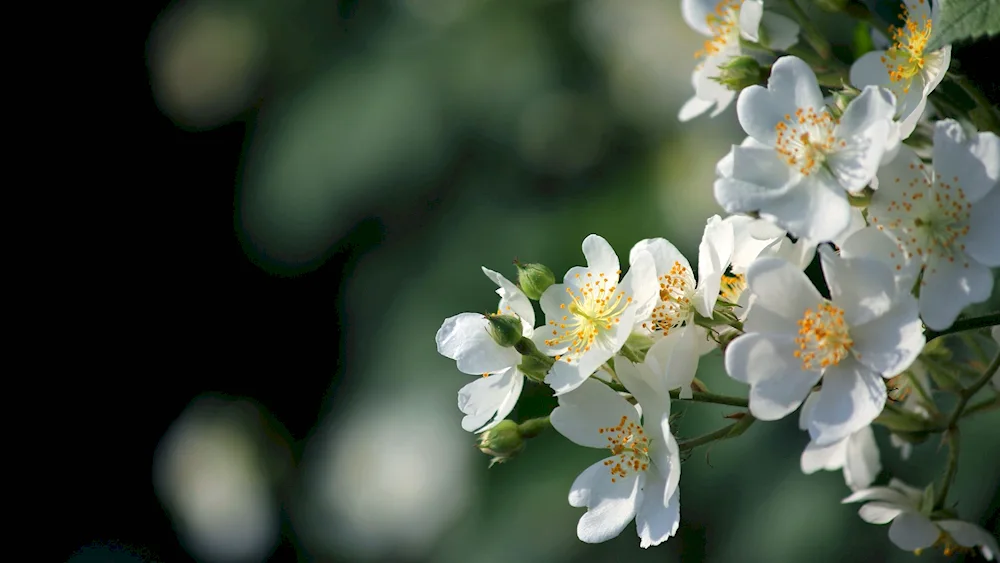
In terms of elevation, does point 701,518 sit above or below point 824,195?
below

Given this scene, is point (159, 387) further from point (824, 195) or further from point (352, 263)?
point (824, 195)

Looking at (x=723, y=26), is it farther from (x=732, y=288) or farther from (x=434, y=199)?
(x=434, y=199)

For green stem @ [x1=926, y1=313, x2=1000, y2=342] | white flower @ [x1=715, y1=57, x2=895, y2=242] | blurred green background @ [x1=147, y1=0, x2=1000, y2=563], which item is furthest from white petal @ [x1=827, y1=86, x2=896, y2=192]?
blurred green background @ [x1=147, y1=0, x2=1000, y2=563]

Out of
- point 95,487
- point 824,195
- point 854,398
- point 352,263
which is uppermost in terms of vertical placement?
point 824,195

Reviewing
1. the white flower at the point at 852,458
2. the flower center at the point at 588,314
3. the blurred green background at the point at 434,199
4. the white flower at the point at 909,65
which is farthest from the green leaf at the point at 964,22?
the blurred green background at the point at 434,199

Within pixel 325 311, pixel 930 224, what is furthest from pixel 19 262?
pixel 930 224

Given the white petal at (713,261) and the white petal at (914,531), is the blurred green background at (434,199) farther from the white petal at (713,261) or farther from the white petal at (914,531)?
the white petal at (713,261)
